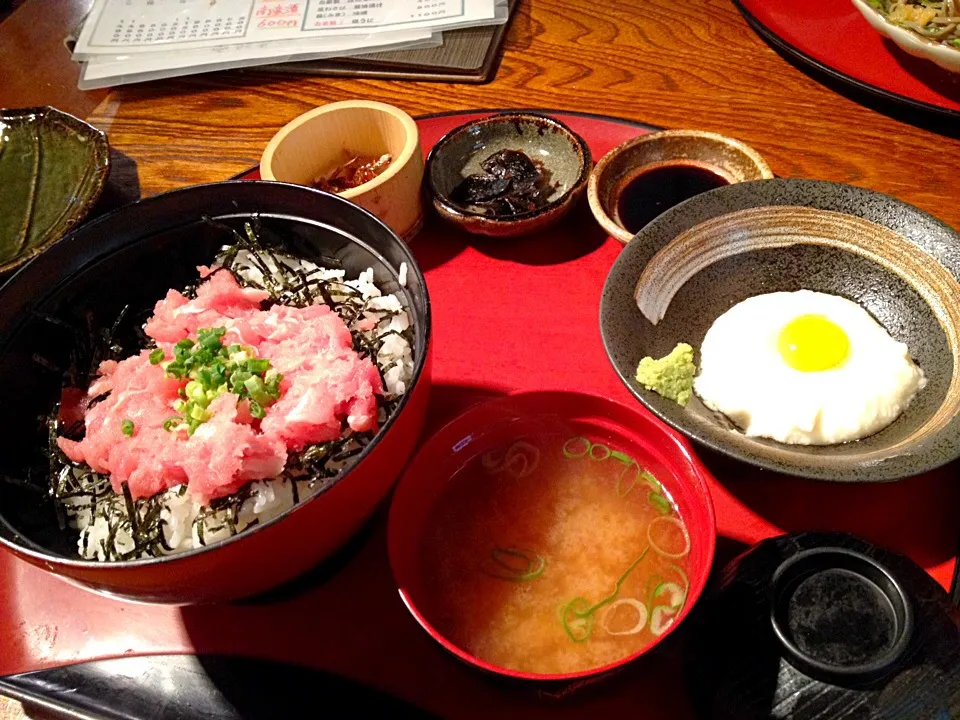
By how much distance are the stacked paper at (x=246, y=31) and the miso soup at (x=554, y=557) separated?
77.1 inches

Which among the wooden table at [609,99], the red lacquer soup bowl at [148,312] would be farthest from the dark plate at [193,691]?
the wooden table at [609,99]

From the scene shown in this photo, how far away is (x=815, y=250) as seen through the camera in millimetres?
1670

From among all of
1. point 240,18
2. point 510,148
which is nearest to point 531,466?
point 510,148

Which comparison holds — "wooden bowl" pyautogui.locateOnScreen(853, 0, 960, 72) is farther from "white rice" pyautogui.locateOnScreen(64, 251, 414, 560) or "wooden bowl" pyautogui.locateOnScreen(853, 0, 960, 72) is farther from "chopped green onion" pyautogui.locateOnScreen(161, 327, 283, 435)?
"chopped green onion" pyautogui.locateOnScreen(161, 327, 283, 435)

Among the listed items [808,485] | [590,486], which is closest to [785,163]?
[808,485]

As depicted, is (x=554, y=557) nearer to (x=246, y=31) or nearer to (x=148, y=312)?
(x=148, y=312)

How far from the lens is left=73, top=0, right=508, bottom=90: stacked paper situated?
105 inches

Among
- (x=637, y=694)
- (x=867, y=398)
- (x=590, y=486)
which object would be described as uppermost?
(x=867, y=398)

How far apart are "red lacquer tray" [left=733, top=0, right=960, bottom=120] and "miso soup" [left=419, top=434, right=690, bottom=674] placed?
1697 mm

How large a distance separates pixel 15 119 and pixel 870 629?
2.86m

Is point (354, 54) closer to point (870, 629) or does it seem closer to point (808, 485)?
point (808, 485)

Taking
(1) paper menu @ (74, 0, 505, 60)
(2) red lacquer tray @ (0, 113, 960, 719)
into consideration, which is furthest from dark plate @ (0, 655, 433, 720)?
(1) paper menu @ (74, 0, 505, 60)

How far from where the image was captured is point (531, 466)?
1.38m

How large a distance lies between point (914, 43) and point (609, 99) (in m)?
0.93
